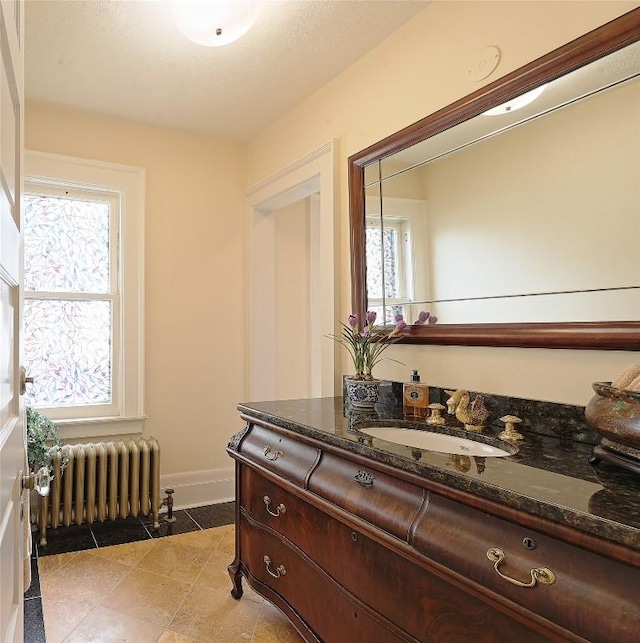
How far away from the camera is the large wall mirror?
1.46 m

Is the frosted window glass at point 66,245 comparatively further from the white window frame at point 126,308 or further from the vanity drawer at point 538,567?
the vanity drawer at point 538,567

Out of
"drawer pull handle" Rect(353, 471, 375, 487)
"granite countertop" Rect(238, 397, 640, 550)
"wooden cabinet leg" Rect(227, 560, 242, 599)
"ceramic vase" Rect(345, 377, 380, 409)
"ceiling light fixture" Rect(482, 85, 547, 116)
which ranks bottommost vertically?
"wooden cabinet leg" Rect(227, 560, 242, 599)

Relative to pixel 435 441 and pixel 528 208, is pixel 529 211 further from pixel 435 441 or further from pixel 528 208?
pixel 435 441

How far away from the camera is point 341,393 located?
2.68 m

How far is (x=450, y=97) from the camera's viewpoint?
2037 mm

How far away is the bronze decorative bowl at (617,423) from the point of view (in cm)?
104

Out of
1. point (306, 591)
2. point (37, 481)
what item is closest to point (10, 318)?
point (37, 481)

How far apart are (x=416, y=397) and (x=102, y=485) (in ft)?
6.72

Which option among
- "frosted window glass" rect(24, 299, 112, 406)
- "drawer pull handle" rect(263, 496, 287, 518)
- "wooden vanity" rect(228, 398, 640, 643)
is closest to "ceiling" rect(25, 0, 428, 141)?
"frosted window glass" rect(24, 299, 112, 406)

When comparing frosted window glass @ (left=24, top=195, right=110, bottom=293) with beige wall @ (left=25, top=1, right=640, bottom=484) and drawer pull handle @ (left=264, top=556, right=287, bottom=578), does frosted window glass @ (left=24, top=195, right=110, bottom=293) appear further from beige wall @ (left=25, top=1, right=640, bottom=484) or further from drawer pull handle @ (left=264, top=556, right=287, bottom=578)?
drawer pull handle @ (left=264, top=556, right=287, bottom=578)

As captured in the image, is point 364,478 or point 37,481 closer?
point 37,481

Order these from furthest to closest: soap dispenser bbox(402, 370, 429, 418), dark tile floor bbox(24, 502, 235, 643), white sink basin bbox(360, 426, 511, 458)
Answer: dark tile floor bbox(24, 502, 235, 643), soap dispenser bbox(402, 370, 429, 418), white sink basin bbox(360, 426, 511, 458)

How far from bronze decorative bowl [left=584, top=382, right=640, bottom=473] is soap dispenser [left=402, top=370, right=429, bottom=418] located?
2.78ft

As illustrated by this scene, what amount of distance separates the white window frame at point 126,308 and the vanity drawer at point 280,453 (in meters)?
1.49
